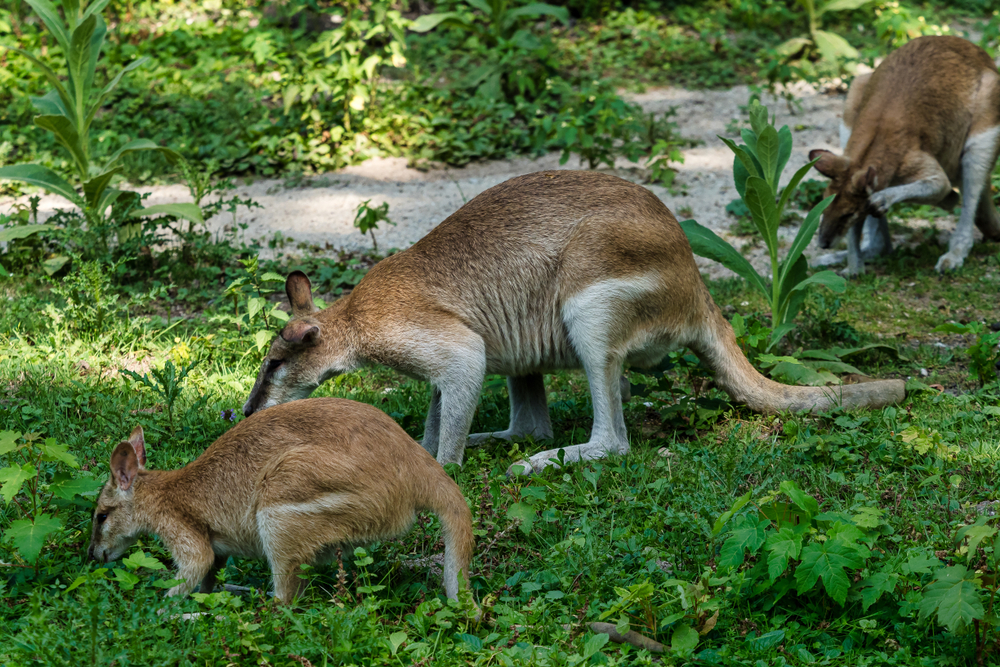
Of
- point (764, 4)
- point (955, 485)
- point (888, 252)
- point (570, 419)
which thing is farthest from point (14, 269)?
point (764, 4)

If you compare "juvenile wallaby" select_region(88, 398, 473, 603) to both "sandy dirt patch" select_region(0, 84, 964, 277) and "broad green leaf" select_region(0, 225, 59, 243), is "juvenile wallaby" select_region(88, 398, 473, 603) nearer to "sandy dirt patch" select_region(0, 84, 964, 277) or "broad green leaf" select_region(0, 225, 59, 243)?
"broad green leaf" select_region(0, 225, 59, 243)

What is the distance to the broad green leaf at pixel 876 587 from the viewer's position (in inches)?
122

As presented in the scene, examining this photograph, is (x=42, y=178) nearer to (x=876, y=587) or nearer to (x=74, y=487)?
(x=74, y=487)

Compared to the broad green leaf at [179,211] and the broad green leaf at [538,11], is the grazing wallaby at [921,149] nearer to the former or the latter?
the broad green leaf at [538,11]

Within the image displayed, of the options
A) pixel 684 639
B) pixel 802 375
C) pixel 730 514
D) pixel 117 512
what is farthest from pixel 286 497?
pixel 802 375

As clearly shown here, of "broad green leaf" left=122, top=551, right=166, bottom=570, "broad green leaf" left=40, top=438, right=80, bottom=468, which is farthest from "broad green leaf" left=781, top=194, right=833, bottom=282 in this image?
"broad green leaf" left=40, top=438, right=80, bottom=468

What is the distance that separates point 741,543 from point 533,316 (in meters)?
1.89

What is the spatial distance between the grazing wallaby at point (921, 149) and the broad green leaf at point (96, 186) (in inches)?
199

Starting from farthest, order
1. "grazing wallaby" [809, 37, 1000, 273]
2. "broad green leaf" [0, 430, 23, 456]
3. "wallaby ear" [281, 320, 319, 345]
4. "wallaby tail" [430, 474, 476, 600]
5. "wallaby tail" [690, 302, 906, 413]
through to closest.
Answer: "grazing wallaby" [809, 37, 1000, 273]
"wallaby tail" [690, 302, 906, 413]
"wallaby ear" [281, 320, 319, 345]
"broad green leaf" [0, 430, 23, 456]
"wallaby tail" [430, 474, 476, 600]

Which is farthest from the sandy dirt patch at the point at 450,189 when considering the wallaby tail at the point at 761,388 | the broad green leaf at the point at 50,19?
the wallaby tail at the point at 761,388

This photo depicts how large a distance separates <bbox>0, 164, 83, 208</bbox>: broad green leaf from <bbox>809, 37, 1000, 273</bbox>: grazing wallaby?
541 centimetres

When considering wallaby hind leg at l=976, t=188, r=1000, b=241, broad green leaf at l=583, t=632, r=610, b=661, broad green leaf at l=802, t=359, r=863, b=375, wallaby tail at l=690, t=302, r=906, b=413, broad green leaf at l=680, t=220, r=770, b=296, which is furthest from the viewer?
wallaby hind leg at l=976, t=188, r=1000, b=241

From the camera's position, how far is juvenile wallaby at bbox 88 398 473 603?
3.28 m

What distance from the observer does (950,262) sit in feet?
23.5
